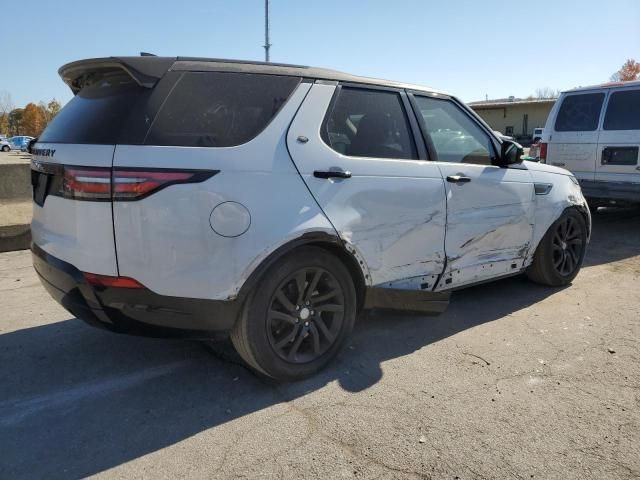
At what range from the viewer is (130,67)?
109 inches

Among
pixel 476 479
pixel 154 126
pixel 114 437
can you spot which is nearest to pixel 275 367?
pixel 114 437

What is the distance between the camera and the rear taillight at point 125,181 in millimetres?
2633

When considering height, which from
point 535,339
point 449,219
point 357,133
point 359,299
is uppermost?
point 357,133

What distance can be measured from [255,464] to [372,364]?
1.29 metres

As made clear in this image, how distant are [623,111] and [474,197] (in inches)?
210

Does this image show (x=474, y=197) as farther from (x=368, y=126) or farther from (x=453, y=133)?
(x=368, y=126)

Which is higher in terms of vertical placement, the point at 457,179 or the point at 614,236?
the point at 457,179

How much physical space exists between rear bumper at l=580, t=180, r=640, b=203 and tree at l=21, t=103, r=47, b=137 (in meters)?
94.4

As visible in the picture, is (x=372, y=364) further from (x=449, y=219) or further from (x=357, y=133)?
(x=357, y=133)

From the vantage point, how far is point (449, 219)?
3881 millimetres

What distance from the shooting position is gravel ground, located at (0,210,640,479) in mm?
2492

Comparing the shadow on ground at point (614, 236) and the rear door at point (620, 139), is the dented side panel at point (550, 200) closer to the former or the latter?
the shadow on ground at point (614, 236)

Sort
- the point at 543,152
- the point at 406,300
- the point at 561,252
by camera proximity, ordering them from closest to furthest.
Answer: the point at 406,300
the point at 561,252
the point at 543,152

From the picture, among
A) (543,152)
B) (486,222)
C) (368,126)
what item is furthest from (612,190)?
(368,126)
